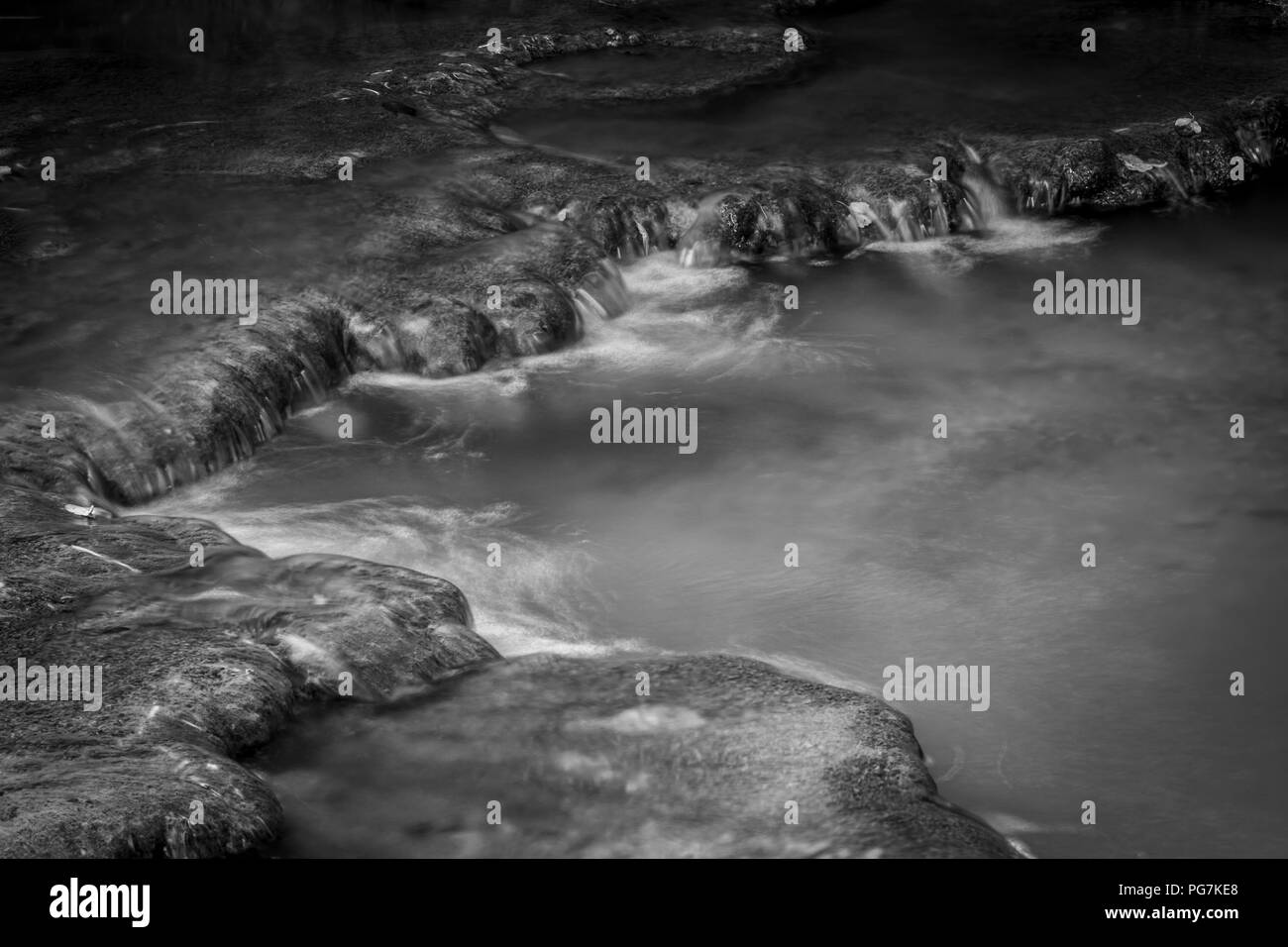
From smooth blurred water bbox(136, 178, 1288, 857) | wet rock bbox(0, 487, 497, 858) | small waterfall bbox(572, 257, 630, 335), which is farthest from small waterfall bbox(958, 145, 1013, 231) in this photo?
wet rock bbox(0, 487, 497, 858)

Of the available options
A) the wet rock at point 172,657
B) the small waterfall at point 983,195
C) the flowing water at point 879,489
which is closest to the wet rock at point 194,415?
the flowing water at point 879,489

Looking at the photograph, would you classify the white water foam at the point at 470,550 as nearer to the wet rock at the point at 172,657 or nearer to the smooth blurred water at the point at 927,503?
the smooth blurred water at the point at 927,503

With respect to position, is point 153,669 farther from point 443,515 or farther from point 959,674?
point 959,674

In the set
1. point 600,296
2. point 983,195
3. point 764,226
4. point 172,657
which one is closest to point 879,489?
point 600,296

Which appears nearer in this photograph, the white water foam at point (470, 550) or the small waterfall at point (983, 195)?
the white water foam at point (470, 550)

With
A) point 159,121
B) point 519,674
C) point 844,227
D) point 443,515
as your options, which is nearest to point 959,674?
point 519,674

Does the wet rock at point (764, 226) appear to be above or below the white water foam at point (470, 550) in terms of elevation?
above

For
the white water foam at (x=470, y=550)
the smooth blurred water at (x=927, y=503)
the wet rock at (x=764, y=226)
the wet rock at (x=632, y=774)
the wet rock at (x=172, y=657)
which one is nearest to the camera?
the wet rock at (x=172, y=657)
